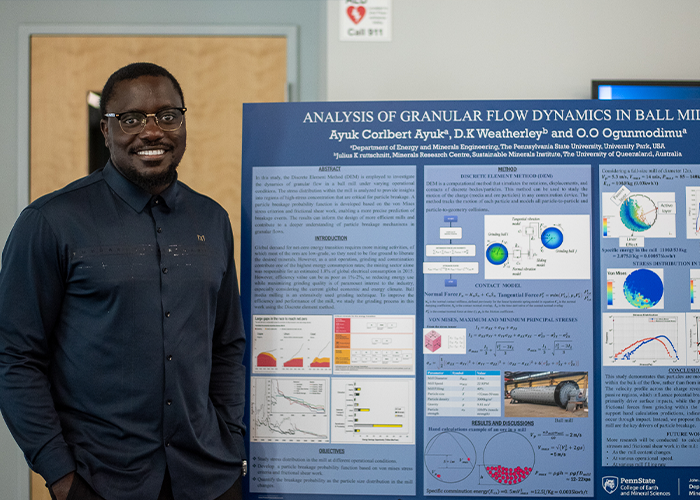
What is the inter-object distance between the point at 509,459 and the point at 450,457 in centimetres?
20

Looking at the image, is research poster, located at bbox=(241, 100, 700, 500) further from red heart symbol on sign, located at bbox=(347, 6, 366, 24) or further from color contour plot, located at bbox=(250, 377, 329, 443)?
red heart symbol on sign, located at bbox=(347, 6, 366, 24)

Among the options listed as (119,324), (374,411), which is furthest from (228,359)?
(374,411)

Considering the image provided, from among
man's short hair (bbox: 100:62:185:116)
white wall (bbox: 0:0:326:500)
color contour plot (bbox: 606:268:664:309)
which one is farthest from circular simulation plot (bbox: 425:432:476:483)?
white wall (bbox: 0:0:326:500)

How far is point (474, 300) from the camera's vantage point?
5.61 ft

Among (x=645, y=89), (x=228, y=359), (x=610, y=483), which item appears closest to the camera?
(x=228, y=359)

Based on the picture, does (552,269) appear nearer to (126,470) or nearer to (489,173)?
(489,173)

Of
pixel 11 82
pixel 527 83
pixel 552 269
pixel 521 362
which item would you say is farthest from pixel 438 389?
pixel 11 82

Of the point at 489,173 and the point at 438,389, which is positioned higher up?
the point at 489,173

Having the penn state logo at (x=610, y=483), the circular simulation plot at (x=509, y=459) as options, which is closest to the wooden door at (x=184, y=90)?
the circular simulation plot at (x=509, y=459)

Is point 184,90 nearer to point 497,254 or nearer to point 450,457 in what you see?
point 497,254

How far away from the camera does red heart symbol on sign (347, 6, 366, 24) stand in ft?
6.20

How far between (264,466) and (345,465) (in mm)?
279

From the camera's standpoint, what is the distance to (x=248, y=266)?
174cm

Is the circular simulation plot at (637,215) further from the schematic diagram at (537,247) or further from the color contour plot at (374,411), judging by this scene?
the color contour plot at (374,411)
